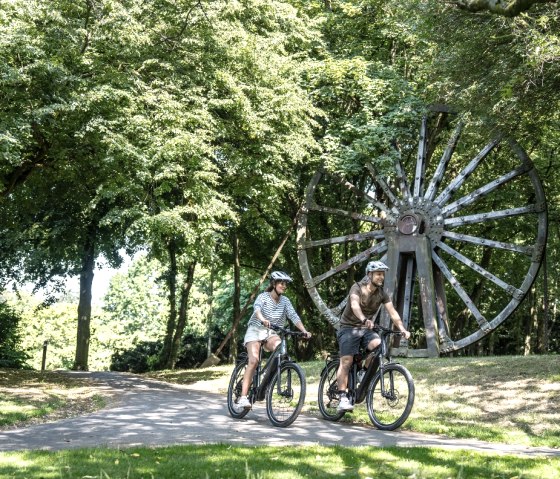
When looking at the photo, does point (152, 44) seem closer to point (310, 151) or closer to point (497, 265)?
point (310, 151)

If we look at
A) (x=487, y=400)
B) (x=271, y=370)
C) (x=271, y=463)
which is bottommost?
(x=271, y=463)

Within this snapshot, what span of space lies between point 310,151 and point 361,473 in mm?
14687

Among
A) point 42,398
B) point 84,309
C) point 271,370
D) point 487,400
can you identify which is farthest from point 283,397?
point 84,309

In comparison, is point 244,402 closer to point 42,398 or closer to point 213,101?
point 42,398

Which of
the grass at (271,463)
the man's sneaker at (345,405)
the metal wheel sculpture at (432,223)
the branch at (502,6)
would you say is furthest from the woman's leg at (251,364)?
the metal wheel sculpture at (432,223)

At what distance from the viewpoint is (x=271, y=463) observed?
18.9 ft

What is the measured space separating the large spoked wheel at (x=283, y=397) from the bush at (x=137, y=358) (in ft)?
69.5

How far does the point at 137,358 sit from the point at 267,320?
22446 millimetres

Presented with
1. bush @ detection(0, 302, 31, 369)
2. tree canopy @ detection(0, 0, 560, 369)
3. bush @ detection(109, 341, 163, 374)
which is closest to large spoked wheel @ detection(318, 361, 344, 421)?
tree canopy @ detection(0, 0, 560, 369)

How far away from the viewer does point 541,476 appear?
5.43 metres

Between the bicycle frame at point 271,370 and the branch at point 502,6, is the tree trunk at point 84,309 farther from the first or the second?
the branch at point 502,6

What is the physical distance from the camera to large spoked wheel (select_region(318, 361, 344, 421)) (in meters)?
9.02

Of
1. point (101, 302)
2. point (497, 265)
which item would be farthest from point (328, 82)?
point (101, 302)

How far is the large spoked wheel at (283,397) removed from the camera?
841 cm
